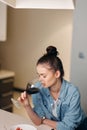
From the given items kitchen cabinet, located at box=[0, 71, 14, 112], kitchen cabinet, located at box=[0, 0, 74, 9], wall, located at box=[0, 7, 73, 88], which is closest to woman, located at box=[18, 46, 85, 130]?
kitchen cabinet, located at box=[0, 0, 74, 9]

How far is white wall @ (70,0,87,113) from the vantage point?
2.48m

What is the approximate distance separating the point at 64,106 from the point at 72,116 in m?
0.10

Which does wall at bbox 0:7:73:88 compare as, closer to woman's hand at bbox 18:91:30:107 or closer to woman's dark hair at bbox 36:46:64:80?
woman's dark hair at bbox 36:46:64:80

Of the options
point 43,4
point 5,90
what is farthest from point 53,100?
point 5,90

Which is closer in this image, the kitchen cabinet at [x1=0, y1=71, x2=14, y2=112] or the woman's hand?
the woman's hand

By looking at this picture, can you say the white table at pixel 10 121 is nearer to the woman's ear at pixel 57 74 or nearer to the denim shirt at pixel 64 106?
the denim shirt at pixel 64 106

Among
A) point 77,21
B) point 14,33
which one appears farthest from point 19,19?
point 77,21

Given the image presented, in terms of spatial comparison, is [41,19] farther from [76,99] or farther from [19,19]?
[76,99]

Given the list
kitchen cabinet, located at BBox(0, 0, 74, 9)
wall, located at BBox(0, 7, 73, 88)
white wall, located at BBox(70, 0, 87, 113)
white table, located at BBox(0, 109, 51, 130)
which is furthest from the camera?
wall, located at BBox(0, 7, 73, 88)

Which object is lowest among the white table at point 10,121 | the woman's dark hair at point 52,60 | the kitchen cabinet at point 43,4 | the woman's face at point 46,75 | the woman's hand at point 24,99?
the white table at point 10,121

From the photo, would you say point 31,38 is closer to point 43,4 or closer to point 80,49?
point 80,49

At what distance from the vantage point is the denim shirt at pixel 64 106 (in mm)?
1597

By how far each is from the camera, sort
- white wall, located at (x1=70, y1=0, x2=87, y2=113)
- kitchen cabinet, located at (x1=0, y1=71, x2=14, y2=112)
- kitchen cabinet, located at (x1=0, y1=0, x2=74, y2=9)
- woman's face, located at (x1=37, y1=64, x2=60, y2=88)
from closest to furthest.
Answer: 1. kitchen cabinet, located at (x1=0, y1=0, x2=74, y2=9)
2. woman's face, located at (x1=37, y1=64, x2=60, y2=88)
3. white wall, located at (x1=70, y1=0, x2=87, y2=113)
4. kitchen cabinet, located at (x1=0, y1=71, x2=14, y2=112)

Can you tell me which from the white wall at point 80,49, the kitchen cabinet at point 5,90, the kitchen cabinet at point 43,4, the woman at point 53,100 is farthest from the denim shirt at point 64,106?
the kitchen cabinet at point 5,90
